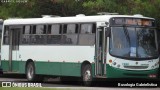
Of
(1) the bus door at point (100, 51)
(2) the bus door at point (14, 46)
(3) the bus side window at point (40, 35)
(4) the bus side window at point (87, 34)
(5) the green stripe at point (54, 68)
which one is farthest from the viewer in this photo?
(2) the bus door at point (14, 46)

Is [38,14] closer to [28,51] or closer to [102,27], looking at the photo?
[28,51]

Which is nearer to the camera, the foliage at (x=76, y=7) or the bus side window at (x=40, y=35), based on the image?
the foliage at (x=76, y=7)

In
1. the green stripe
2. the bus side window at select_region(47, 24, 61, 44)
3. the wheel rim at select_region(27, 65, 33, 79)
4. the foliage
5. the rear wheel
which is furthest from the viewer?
the wheel rim at select_region(27, 65, 33, 79)

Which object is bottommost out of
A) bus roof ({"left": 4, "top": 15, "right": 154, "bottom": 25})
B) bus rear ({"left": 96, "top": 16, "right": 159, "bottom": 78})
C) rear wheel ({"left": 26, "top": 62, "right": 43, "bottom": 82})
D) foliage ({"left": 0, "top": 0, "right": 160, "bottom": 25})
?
rear wheel ({"left": 26, "top": 62, "right": 43, "bottom": 82})

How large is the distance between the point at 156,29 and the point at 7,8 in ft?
45.8

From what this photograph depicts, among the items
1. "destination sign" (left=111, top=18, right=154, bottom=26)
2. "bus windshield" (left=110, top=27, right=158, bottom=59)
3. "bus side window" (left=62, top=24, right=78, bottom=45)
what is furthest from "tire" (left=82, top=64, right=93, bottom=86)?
"destination sign" (left=111, top=18, right=154, bottom=26)

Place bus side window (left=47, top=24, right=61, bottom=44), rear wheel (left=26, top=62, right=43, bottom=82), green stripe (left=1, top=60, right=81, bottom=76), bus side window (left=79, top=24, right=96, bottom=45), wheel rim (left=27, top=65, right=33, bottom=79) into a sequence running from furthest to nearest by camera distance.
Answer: wheel rim (left=27, top=65, right=33, bottom=79)
rear wheel (left=26, top=62, right=43, bottom=82)
bus side window (left=47, top=24, right=61, bottom=44)
green stripe (left=1, top=60, right=81, bottom=76)
bus side window (left=79, top=24, right=96, bottom=45)

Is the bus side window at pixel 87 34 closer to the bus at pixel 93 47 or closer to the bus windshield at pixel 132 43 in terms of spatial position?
the bus at pixel 93 47

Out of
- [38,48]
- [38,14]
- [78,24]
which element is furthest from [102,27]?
[38,14]

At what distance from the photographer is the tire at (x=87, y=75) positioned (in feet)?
88.2

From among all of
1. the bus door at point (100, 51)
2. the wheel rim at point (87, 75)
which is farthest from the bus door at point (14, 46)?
the bus door at point (100, 51)

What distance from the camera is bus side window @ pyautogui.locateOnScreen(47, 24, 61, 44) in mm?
29641

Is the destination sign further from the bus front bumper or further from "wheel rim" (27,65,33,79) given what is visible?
"wheel rim" (27,65,33,79)

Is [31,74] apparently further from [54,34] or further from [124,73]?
[124,73]
